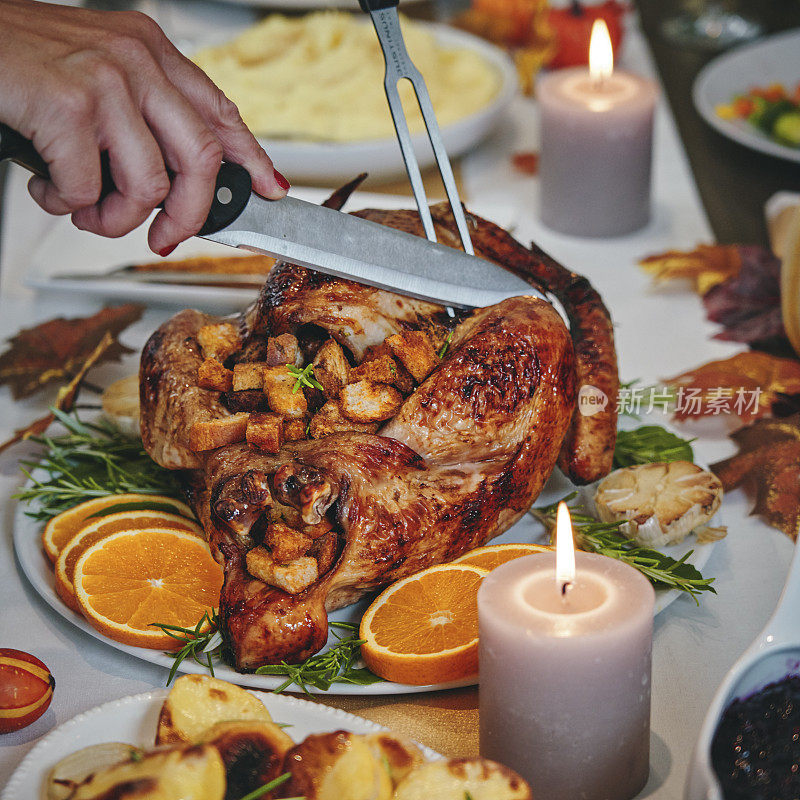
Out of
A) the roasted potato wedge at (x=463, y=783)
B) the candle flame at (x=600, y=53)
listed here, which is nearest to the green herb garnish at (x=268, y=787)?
the roasted potato wedge at (x=463, y=783)

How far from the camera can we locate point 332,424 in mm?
1349

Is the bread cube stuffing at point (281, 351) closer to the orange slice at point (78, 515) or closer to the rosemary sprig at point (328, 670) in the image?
the orange slice at point (78, 515)

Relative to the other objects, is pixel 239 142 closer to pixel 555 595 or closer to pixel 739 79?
pixel 555 595

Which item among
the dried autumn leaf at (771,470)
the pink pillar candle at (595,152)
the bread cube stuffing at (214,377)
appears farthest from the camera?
the pink pillar candle at (595,152)

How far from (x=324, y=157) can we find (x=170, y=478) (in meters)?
1.16

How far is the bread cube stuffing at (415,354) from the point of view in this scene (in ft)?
4.58

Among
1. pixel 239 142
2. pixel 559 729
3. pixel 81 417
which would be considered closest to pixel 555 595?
pixel 559 729

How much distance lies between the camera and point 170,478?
159 centimetres

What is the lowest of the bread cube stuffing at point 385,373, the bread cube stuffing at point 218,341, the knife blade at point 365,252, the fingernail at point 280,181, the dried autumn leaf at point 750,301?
the dried autumn leaf at point 750,301

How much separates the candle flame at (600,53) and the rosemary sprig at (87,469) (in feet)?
4.65

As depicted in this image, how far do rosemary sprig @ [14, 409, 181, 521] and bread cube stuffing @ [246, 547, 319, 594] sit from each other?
0.38 metres

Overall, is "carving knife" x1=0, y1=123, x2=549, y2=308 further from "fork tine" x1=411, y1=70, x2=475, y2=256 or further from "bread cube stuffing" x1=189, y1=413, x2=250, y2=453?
"bread cube stuffing" x1=189, y1=413, x2=250, y2=453

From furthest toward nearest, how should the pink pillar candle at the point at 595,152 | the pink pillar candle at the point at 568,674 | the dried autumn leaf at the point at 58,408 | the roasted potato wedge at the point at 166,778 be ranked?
the pink pillar candle at the point at 595,152 < the dried autumn leaf at the point at 58,408 < the pink pillar candle at the point at 568,674 < the roasted potato wedge at the point at 166,778

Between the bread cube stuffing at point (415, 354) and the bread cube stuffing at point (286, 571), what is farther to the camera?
the bread cube stuffing at point (415, 354)
